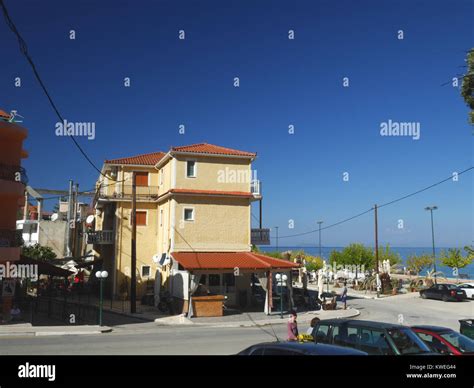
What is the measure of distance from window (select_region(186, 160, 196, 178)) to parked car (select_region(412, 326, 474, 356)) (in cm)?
2300

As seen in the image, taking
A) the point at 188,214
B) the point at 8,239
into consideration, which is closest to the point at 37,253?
the point at 188,214

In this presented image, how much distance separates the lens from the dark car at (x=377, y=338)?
1054 centimetres

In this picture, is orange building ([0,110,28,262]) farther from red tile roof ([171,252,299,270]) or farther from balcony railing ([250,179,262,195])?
balcony railing ([250,179,262,195])

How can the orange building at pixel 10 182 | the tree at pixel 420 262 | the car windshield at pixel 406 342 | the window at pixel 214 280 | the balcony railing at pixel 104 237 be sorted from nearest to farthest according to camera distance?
the car windshield at pixel 406 342 < the orange building at pixel 10 182 < the window at pixel 214 280 < the balcony railing at pixel 104 237 < the tree at pixel 420 262

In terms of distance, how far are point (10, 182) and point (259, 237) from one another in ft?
58.6

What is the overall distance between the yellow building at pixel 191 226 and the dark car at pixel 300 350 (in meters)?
20.5

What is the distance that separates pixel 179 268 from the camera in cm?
3173

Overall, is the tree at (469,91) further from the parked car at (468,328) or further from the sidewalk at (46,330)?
the sidewalk at (46,330)

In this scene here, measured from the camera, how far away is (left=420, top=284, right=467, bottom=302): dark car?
127 ft

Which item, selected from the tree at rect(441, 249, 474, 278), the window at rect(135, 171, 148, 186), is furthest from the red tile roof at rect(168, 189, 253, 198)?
the tree at rect(441, 249, 474, 278)

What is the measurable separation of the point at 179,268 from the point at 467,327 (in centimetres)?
1963

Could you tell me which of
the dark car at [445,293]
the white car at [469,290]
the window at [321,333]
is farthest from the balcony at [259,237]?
the window at [321,333]
